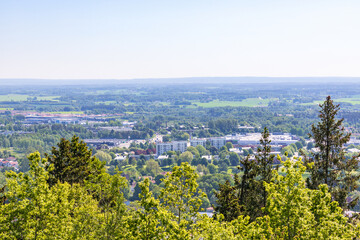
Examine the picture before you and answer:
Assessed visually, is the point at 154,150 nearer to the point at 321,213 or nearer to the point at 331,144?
the point at 331,144

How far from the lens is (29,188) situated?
18.8 meters

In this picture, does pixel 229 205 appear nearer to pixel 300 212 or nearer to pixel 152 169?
pixel 300 212

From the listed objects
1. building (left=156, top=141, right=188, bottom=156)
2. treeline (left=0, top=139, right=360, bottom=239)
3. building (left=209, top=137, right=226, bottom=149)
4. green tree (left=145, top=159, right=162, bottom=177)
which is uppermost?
treeline (left=0, top=139, right=360, bottom=239)

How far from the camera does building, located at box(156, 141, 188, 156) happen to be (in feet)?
537

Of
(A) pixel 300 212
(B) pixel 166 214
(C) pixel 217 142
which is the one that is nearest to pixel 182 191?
(B) pixel 166 214

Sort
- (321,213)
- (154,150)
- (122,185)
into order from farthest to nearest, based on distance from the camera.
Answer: (154,150), (122,185), (321,213)

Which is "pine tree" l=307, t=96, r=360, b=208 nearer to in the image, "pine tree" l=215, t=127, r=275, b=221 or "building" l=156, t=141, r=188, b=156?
"pine tree" l=215, t=127, r=275, b=221

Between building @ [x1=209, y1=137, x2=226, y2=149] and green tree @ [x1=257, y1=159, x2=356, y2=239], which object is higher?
green tree @ [x1=257, y1=159, x2=356, y2=239]

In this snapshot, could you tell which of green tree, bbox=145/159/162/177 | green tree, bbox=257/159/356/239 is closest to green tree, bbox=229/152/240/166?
green tree, bbox=145/159/162/177

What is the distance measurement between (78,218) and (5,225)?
132 inches

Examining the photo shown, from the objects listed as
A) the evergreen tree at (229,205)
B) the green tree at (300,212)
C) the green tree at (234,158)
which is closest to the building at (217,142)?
the green tree at (234,158)

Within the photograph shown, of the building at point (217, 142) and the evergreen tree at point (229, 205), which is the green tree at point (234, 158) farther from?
the evergreen tree at point (229, 205)

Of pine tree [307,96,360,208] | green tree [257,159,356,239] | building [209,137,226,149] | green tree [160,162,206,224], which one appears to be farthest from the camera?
building [209,137,226,149]

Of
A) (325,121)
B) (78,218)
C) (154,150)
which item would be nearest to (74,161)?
(78,218)
